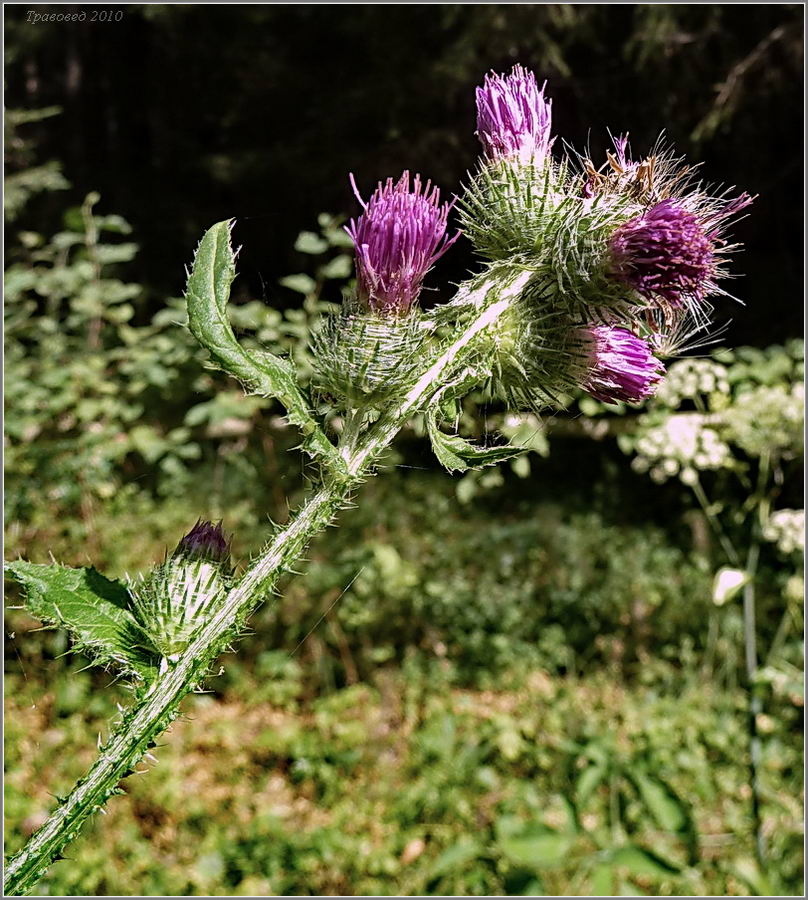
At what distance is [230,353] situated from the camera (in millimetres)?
931

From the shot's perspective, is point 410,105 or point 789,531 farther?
point 410,105

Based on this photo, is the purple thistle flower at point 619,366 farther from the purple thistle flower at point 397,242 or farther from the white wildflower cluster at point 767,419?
the white wildflower cluster at point 767,419

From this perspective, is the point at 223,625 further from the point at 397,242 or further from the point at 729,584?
the point at 729,584

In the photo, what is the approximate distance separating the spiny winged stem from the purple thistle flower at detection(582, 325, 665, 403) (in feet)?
0.43

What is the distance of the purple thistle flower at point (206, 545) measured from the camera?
109 centimetres

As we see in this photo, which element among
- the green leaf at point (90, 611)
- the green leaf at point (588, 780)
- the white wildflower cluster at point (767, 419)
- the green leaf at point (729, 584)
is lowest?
the green leaf at point (588, 780)

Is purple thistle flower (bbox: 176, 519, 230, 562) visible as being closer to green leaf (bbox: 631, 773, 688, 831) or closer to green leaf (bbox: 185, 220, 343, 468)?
green leaf (bbox: 185, 220, 343, 468)


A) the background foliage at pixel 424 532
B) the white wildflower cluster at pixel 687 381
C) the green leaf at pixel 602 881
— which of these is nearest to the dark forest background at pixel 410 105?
the background foliage at pixel 424 532

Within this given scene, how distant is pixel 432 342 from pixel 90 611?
21.1 inches

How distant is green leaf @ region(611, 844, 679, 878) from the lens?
2.38 meters

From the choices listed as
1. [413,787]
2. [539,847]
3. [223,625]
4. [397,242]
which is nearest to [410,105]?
[413,787]

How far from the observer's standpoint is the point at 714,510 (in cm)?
308

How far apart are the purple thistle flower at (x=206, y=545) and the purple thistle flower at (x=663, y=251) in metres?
0.61

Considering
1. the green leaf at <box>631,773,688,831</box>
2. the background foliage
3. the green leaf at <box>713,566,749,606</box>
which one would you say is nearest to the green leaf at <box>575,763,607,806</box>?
the background foliage
